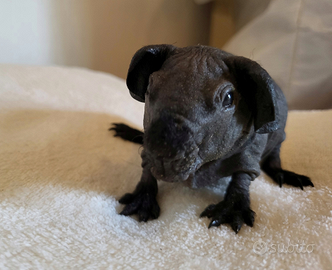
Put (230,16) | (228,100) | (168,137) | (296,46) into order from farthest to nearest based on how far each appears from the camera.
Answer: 1. (230,16)
2. (296,46)
3. (228,100)
4. (168,137)

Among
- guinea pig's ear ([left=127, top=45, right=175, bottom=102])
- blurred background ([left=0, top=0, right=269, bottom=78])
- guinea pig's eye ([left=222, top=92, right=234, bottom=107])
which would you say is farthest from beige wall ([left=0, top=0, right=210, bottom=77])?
guinea pig's eye ([left=222, top=92, right=234, bottom=107])

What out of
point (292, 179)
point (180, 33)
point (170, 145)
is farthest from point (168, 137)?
point (180, 33)

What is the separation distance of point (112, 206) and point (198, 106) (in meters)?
0.43

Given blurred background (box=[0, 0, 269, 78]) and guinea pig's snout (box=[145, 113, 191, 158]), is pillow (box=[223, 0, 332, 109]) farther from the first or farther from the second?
guinea pig's snout (box=[145, 113, 191, 158])

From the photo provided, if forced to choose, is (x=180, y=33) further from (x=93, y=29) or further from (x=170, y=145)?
(x=170, y=145)

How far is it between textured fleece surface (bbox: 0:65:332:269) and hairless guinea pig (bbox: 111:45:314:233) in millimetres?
58

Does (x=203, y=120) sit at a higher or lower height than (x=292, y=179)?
higher

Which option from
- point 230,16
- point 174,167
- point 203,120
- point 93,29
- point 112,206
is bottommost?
point 112,206

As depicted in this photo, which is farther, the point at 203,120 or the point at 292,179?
the point at 292,179

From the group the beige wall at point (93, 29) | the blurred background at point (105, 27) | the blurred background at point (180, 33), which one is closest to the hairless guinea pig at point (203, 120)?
the blurred background at point (180, 33)

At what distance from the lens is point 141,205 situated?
810 millimetres

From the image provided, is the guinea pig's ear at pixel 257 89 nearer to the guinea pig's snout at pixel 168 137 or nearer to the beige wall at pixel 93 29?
the guinea pig's snout at pixel 168 137

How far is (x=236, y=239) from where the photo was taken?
26.2 inches

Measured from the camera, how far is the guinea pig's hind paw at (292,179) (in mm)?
893
